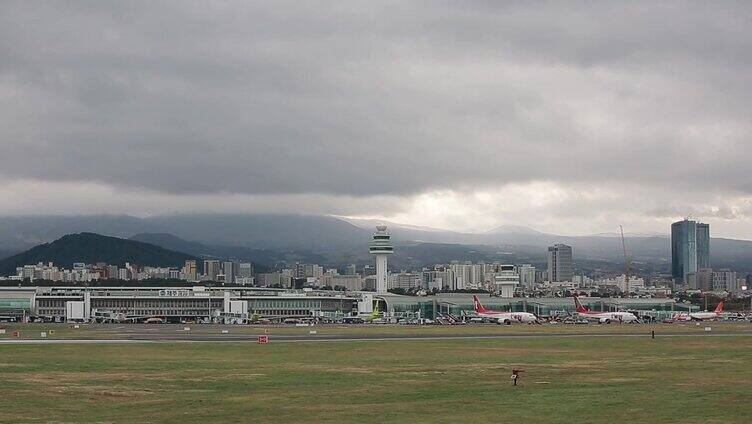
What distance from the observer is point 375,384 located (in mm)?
56188

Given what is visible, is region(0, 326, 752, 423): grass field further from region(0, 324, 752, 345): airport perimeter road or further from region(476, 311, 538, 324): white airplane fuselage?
region(476, 311, 538, 324): white airplane fuselage

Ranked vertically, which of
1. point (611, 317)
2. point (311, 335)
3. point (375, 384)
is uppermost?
point (375, 384)

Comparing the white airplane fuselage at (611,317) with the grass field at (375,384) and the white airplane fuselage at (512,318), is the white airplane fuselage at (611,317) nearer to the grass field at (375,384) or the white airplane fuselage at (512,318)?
the white airplane fuselage at (512,318)

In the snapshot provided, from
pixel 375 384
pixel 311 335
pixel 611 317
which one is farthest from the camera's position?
pixel 611 317

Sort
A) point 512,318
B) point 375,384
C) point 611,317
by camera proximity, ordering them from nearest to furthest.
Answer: point 375,384
point 512,318
point 611,317

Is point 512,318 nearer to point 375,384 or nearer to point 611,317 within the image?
point 611,317

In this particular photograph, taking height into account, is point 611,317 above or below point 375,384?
below

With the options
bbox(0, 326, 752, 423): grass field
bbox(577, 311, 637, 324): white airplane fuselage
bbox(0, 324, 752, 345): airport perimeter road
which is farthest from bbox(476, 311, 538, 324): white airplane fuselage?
bbox(0, 326, 752, 423): grass field

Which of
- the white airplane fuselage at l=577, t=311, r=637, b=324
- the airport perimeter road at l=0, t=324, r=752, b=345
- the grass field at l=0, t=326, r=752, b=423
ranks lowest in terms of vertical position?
the white airplane fuselage at l=577, t=311, r=637, b=324

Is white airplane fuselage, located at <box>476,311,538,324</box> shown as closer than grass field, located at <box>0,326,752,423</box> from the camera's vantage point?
No

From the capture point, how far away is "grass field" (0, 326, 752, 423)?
140 ft

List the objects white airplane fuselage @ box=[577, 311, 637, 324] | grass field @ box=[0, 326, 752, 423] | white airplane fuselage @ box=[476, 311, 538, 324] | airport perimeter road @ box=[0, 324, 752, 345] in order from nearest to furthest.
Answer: grass field @ box=[0, 326, 752, 423]
airport perimeter road @ box=[0, 324, 752, 345]
white airplane fuselage @ box=[476, 311, 538, 324]
white airplane fuselage @ box=[577, 311, 637, 324]

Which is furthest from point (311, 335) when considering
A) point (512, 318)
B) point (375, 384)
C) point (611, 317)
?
point (611, 317)

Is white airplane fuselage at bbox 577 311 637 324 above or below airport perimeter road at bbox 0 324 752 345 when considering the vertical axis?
below
